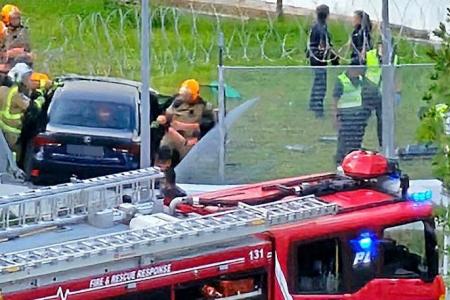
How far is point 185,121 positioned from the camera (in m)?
13.8

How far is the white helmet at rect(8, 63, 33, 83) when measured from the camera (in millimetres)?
14609

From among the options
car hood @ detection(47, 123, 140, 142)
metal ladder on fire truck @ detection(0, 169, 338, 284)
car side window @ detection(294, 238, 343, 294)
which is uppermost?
metal ladder on fire truck @ detection(0, 169, 338, 284)

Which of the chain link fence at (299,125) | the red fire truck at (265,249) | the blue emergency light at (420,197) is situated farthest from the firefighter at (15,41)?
the blue emergency light at (420,197)

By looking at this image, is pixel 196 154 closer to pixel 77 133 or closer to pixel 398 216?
pixel 77 133

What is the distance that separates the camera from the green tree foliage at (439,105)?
4781 mm

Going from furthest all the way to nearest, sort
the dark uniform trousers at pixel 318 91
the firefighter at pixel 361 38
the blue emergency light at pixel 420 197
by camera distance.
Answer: the firefighter at pixel 361 38 < the dark uniform trousers at pixel 318 91 < the blue emergency light at pixel 420 197

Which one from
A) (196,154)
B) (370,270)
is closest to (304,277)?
(370,270)

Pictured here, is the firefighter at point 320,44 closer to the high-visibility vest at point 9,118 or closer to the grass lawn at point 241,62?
the grass lawn at point 241,62

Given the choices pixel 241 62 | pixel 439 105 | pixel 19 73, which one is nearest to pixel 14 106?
pixel 19 73

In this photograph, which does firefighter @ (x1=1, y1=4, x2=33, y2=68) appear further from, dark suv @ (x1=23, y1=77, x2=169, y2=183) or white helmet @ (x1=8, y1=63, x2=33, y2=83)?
dark suv @ (x1=23, y1=77, x2=169, y2=183)

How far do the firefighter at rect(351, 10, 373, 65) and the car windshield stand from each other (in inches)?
127

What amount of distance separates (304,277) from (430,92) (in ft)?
12.8

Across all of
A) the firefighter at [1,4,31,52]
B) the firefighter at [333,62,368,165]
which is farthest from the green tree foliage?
the firefighter at [1,4,31,52]

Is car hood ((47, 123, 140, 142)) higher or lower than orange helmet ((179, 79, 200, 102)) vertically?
lower
